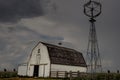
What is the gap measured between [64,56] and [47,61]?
18.6 feet

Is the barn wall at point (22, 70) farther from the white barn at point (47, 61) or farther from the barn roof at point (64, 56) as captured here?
the barn roof at point (64, 56)

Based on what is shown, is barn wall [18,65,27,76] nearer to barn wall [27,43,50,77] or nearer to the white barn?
the white barn

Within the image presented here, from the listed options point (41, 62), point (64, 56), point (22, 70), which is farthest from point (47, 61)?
point (22, 70)

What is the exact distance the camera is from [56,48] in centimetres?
4531

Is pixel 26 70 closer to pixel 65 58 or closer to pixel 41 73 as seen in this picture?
pixel 41 73

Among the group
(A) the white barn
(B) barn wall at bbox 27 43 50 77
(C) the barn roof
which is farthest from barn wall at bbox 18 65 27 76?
(C) the barn roof

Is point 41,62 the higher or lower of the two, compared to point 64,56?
lower

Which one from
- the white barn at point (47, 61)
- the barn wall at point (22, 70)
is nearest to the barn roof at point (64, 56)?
the white barn at point (47, 61)

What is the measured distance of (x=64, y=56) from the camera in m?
45.9

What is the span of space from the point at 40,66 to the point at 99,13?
56.3ft

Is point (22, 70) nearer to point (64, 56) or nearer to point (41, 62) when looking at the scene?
point (41, 62)

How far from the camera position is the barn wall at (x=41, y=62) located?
41544 mm

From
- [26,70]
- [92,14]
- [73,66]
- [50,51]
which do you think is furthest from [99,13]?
[26,70]

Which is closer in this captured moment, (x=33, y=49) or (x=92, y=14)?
(x=92, y=14)
